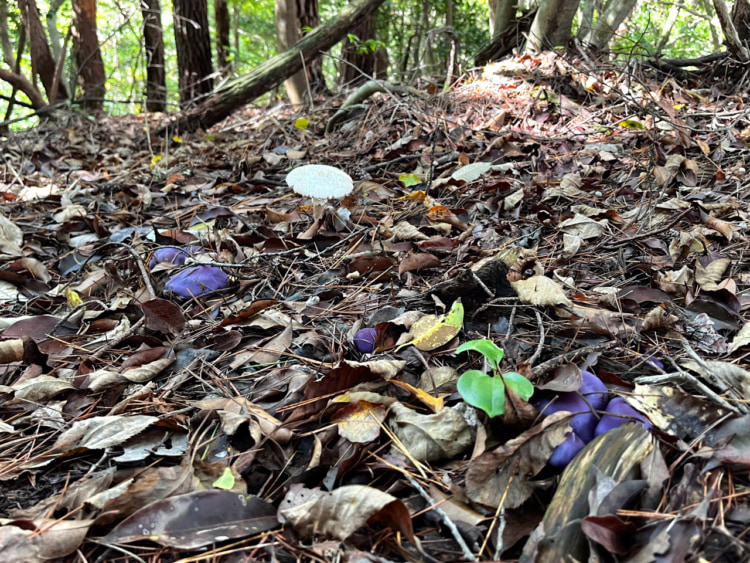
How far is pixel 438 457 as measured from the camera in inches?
40.6

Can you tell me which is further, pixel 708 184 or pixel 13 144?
pixel 13 144

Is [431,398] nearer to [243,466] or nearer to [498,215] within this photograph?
[243,466]

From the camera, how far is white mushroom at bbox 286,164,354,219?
2.38 metres

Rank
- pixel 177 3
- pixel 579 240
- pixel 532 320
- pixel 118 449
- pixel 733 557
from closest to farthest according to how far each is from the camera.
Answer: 1. pixel 733 557
2. pixel 118 449
3. pixel 532 320
4. pixel 579 240
5. pixel 177 3

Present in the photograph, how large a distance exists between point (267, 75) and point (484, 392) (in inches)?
176

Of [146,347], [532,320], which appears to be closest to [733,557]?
[532,320]

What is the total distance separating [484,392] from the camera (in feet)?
3.29

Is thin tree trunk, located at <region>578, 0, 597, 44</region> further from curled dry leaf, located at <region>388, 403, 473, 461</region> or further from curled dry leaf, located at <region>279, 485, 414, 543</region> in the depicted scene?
curled dry leaf, located at <region>279, 485, 414, 543</region>

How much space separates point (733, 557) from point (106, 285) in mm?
2116

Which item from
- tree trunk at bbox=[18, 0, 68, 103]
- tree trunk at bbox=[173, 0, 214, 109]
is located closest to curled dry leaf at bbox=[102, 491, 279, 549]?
tree trunk at bbox=[173, 0, 214, 109]

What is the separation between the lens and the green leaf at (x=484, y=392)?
99 cm

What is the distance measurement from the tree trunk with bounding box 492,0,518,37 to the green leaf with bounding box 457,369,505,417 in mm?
4430

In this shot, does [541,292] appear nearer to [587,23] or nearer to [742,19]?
[742,19]

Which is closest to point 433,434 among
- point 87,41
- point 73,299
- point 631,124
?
point 73,299
